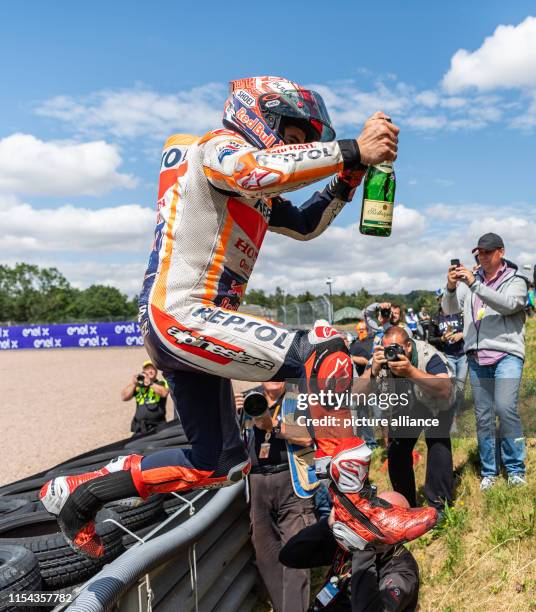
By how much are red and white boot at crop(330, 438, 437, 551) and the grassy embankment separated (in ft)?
3.95

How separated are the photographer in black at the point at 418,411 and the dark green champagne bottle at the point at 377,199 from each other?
70.6 inches

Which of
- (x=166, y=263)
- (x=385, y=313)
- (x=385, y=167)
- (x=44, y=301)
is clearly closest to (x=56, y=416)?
(x=385, y=313)

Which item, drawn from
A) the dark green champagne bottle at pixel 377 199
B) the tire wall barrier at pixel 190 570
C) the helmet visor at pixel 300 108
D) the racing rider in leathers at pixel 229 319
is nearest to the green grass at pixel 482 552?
the racing rider in leathers at pixel 229 319

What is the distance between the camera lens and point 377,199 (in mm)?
2875

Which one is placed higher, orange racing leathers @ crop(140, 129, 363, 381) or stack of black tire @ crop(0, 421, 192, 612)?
orange racing leathers @ crop(140, 129, 363, 381)

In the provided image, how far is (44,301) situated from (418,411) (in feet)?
299

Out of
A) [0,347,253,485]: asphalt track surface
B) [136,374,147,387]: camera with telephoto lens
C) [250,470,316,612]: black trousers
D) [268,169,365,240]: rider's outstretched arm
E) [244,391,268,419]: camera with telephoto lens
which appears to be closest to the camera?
[268,169,365,240]: rider's outstretched arm

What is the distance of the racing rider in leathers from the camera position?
2.49 meters

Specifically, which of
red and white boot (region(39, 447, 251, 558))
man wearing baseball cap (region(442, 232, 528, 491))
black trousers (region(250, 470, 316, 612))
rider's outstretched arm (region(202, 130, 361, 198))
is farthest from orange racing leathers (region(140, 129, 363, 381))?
man wearing baseball cap (region(442, 232, 528, 491))

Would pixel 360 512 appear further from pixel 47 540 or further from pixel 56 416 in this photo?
pixel 56 416

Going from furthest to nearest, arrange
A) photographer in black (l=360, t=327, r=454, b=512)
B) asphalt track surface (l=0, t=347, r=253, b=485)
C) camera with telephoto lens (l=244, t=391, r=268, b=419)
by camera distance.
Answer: asphalt track surface (l=0, t=347, r=253, b=485) → photographer in black (l=360, t=327, r=454, b=512) → camera with telephoto lens (l=244, t=391, r=268, b=419)

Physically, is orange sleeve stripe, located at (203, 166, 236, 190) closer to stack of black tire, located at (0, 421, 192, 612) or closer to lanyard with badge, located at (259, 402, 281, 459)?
stack of black tire, located at (0, 421, 192, 612)

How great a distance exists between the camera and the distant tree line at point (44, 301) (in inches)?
3442

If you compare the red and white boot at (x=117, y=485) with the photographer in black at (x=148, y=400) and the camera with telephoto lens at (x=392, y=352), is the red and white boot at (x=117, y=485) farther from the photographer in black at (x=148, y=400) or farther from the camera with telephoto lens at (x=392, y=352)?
the photographer in black at (x=148, y=400)
